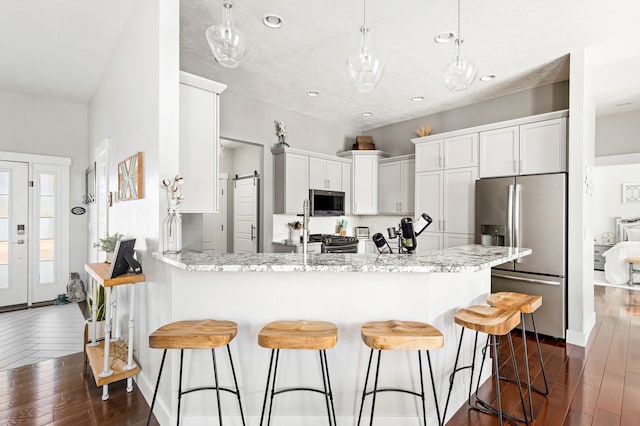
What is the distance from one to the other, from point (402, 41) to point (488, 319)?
8.26 ft

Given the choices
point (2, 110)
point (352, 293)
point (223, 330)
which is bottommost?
point (223, 330)

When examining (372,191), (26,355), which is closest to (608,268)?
(372,191)

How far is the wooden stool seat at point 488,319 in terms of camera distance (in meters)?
1.88

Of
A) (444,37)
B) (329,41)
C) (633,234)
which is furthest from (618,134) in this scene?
(329,41)

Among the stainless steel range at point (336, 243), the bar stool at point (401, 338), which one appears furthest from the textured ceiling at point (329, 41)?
the bar stool at point (401, 338)

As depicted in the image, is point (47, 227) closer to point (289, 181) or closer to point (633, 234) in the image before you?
point (289, 181)

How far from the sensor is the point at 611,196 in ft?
23.5

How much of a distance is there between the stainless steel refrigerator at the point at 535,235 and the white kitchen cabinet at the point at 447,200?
42 cm

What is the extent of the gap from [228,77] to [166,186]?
232cm

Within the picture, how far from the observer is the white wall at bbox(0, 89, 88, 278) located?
4.75 metres

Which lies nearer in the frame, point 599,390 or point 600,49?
point 599,390

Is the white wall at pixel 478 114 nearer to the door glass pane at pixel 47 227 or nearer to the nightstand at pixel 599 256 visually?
the nightstand at pixel 599 256

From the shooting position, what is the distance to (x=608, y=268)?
6.32 metres

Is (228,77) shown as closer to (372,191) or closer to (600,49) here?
(372,191)
